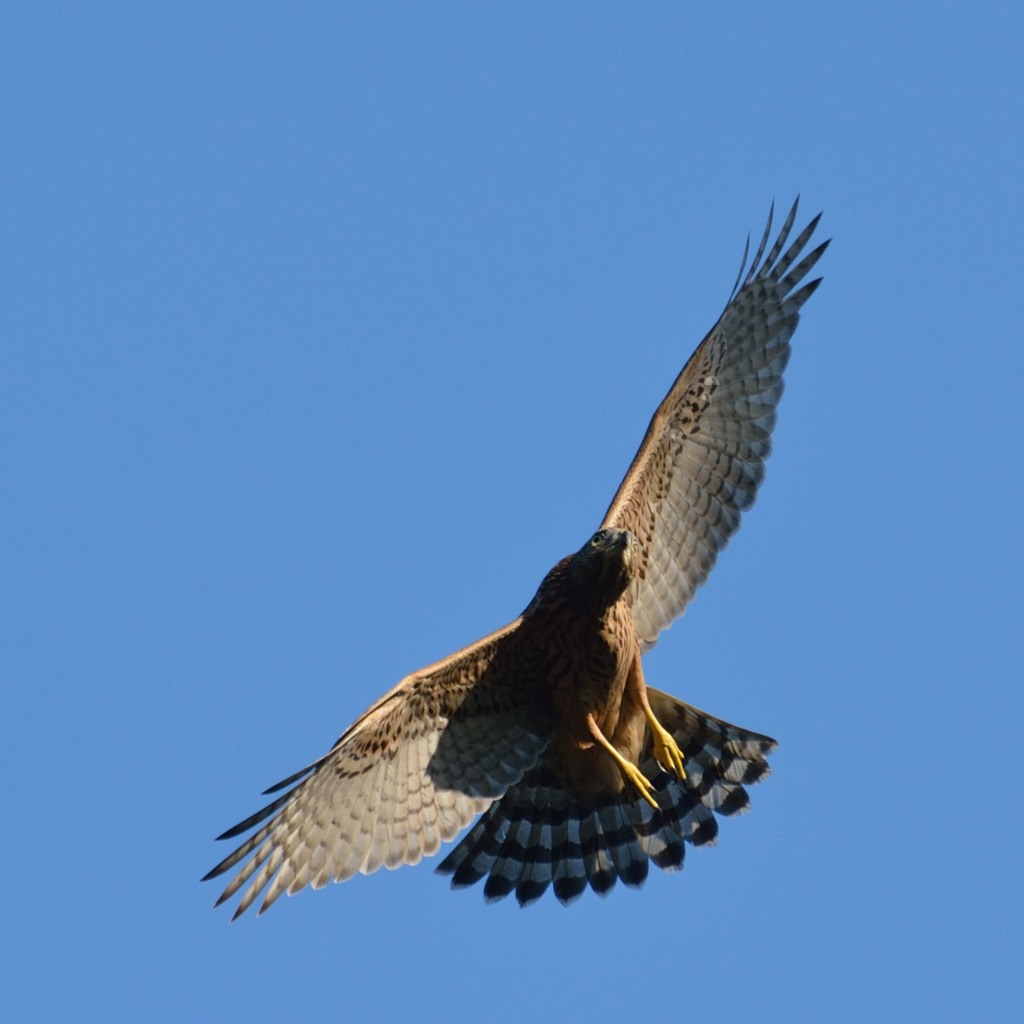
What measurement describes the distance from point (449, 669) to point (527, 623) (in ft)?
1.89

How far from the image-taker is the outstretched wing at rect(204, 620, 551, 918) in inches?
440

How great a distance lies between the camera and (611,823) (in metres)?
12.7

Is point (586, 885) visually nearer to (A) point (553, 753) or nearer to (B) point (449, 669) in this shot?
(A) point (553, 753)

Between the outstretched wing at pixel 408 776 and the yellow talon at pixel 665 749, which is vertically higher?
the outstretched wing at pixel 408 776

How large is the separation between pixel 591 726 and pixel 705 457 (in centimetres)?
212

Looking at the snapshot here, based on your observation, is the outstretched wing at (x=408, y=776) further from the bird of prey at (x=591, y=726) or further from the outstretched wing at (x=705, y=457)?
the outstretched wing at (x=705, y=457)

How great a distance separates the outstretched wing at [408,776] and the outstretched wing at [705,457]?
113 cm

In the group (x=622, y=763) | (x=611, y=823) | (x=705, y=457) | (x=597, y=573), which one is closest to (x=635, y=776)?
(x=622, y=763)

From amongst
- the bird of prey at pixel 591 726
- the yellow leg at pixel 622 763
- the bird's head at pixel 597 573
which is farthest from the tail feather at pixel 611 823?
the bird's head at pixel 597 573

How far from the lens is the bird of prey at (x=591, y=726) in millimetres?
11430

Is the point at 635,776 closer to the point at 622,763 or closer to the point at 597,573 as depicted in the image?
the point at 622,763

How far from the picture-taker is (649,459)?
12.5 metres

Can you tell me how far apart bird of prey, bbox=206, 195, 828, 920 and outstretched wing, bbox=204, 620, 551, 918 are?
12mm

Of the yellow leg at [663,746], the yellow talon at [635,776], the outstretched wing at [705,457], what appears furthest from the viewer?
the outstretched wing at [705,457]
